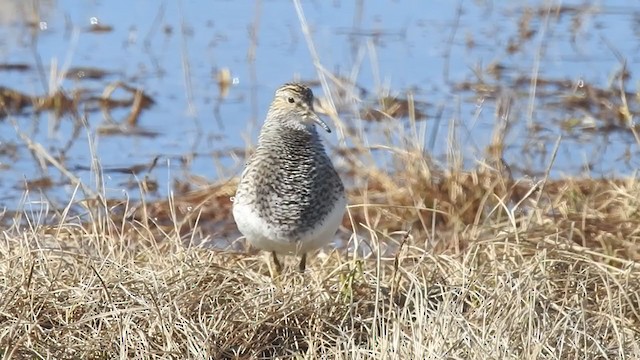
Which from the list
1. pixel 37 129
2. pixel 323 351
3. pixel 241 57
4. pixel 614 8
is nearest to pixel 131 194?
pixel 37 129

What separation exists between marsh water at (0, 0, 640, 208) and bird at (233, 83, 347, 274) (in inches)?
70.8

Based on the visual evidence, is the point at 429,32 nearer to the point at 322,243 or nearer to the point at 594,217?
the point at 594,217

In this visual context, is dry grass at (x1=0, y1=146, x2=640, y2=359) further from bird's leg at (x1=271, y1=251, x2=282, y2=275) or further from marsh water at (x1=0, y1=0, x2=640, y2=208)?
marsh water at (x1=0, y1=0, x2=640, y2=208)

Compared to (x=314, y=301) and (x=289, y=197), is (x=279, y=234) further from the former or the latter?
(x=314, y=301)

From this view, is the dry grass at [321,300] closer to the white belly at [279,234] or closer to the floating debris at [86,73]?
the white belly at [279,234]

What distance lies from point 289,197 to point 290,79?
4404 mm

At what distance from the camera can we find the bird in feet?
18.9

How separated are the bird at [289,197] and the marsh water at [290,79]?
1799 millimetres

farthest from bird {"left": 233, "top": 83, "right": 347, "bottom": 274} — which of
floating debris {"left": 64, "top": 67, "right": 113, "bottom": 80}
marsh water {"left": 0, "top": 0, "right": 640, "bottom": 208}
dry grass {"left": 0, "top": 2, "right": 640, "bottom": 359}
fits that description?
floating debris {"left": 64, "top": 67, "right": 113, "bottom": 80}

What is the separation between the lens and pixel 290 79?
400 inches

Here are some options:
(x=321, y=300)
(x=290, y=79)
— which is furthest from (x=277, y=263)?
(x=290, y=79)

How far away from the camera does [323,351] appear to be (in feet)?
17.4

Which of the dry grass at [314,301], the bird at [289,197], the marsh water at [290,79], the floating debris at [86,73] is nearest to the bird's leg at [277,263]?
the bird at [289,197]

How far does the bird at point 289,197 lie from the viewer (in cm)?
575
